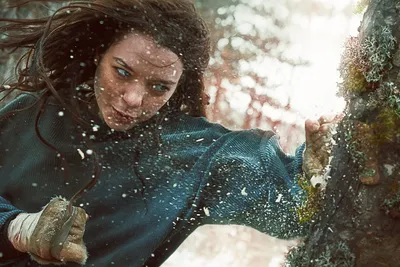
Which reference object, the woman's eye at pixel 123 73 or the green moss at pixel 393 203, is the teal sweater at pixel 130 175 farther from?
the green moss at pixel 393 203

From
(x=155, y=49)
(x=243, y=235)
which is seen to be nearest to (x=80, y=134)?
(x=155, y=49)

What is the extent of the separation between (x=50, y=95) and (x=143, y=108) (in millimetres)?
595

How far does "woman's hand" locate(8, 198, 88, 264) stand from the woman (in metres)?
0.27

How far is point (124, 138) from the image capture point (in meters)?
2.55

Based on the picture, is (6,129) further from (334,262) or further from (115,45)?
(334,262)

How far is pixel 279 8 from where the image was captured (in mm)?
8062

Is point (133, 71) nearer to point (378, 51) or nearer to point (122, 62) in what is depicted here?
point (122, 62)

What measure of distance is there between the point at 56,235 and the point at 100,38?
3.35 feet

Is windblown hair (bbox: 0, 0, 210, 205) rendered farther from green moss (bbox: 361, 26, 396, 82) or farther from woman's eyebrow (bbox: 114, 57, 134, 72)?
green moss (bbox: 361, 26, 396, 82)

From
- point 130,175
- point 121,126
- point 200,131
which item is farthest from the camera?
point 200,131

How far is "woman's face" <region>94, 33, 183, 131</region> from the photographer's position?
230 cm

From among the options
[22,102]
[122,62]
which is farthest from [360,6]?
[22,102]

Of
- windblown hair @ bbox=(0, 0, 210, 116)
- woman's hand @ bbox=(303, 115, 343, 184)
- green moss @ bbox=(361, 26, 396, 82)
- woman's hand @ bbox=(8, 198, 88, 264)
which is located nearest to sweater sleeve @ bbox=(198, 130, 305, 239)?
woman's hand @ bbox=(303, 115, 343, 184)

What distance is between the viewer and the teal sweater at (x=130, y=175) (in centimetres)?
251
